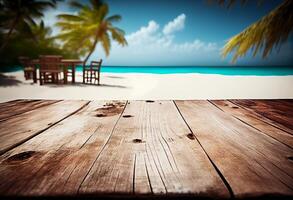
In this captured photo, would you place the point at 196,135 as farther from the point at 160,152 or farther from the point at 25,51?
the point at 25,51

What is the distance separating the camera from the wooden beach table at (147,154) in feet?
1.44

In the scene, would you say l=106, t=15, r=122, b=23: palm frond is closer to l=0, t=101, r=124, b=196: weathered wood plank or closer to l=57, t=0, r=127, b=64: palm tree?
l=57, t=0, r=127, b=64: palm tree

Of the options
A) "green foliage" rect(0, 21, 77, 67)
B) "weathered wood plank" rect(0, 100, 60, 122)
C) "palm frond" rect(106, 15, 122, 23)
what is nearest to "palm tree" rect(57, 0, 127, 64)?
"palm frond" rect(106, 15, 122, 23)

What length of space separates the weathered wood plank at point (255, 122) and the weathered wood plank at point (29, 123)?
83 cm

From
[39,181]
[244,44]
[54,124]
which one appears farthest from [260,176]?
[244,44]

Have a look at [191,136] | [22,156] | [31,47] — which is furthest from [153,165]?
[31,47]

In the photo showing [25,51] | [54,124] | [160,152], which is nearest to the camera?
[160,152]

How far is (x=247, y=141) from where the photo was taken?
27.7 inches

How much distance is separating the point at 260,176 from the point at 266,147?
201mm

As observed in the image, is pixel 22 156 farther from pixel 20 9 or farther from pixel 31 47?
pixel 31 47

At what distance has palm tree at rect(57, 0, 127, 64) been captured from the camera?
14219 millimetres

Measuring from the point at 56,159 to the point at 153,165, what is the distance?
0.26m

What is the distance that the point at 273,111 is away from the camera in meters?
1.14

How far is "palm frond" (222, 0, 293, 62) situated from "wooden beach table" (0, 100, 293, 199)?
3.78 metres
